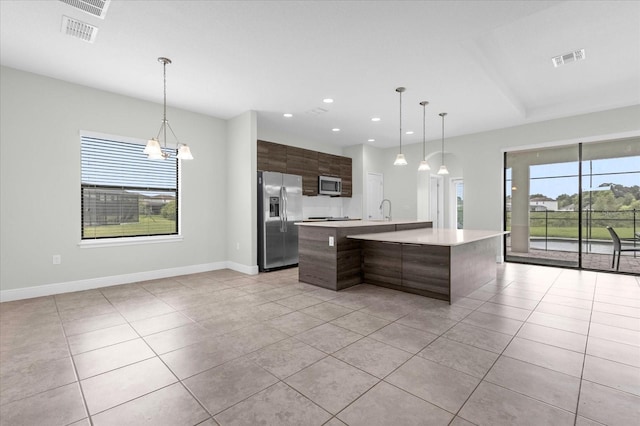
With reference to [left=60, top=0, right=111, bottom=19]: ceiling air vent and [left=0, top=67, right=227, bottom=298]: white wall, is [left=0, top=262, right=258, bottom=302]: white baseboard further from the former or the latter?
[left=60, top=0, right=111, bottom=19]: ceiling air vent

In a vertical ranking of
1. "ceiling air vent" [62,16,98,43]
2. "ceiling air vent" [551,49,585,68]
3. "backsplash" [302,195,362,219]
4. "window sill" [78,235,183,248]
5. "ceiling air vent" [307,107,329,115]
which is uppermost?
"ceiling air vent" [551,49,585,68]

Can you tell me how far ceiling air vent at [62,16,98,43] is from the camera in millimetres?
2764

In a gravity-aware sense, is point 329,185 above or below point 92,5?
below

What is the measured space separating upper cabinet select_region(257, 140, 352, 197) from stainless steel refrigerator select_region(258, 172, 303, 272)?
0.36 metres

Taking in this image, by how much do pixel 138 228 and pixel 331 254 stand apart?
3.20m

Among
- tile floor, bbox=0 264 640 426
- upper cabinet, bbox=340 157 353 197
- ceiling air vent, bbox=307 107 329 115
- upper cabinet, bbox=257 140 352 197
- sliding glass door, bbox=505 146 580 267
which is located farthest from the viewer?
upper cabinet, bbox=340 157 353 197

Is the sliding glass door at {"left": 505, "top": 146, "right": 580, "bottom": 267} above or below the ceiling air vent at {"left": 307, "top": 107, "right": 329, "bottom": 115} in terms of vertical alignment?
below

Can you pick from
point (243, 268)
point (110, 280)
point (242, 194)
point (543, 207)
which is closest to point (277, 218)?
point (242, 194)

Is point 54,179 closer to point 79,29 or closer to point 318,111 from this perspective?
point 79,29

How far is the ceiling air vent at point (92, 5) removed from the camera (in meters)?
2.47

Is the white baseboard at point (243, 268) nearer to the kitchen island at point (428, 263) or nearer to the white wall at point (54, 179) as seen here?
the white wall at point (54, 179)

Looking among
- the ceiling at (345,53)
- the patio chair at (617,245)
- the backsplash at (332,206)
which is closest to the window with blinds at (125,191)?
the ceiling at (345,53)

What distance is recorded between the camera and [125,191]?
465cm

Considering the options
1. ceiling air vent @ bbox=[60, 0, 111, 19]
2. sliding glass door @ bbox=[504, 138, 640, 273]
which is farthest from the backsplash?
ceiling air vent @ bbox=[60, 0, 111, 19]
